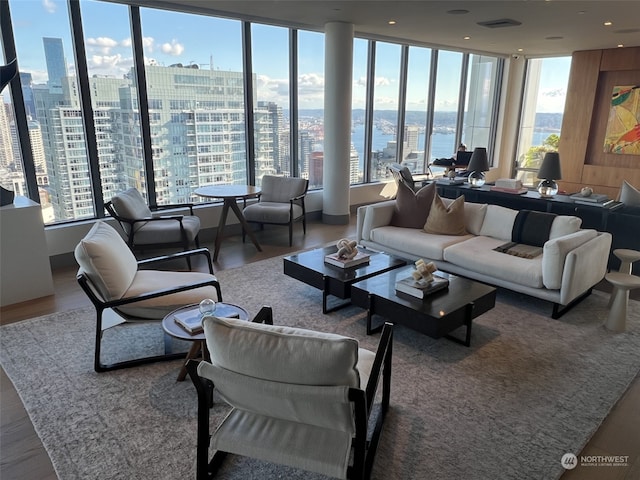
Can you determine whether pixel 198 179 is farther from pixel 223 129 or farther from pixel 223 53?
pixel 223 53

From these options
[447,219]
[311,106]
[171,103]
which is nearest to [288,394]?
[447,219]

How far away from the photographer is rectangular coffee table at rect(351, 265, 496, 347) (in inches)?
120

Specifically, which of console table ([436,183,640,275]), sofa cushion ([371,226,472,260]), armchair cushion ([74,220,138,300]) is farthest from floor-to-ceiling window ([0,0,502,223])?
console table ([436,183,640,275])

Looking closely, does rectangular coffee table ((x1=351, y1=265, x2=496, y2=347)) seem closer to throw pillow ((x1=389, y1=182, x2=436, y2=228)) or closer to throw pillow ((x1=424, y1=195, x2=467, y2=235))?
throw pillow ((x1=424, y1=195, x2=467, y2=235))

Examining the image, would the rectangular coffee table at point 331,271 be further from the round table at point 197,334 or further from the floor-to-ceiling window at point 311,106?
the floor-to-ceiling window at point 311,106

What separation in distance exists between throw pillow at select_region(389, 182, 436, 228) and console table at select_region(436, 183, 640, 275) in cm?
122

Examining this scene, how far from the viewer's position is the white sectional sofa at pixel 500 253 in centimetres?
361

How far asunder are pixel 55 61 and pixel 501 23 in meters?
5.53

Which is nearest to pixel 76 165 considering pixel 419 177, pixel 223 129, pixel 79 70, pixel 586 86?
pixel 79 70

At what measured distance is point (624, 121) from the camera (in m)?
8.38

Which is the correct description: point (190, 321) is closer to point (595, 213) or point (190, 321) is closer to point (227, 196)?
point (227, 196)

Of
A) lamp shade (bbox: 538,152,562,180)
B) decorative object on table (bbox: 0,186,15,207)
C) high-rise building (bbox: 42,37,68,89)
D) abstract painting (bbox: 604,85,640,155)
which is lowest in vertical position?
decorative object on table (bbox: 0,186,15,207)

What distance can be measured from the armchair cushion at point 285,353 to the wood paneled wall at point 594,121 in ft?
29.0

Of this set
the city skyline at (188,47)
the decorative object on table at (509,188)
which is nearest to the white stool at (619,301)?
the decorative object on table at (509,188)
